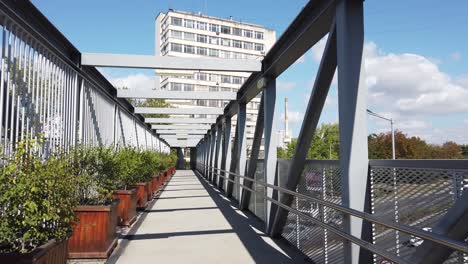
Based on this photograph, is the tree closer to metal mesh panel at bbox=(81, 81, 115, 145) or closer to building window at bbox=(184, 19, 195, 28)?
building window at bbox=(184, 19, 195, 28)

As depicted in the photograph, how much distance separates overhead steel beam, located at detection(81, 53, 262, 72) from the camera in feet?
23.7

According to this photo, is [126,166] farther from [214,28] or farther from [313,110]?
[214,28]

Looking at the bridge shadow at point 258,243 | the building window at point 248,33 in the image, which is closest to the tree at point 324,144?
Result: the building window at point 248,33

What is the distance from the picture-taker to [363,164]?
3834 millimetres

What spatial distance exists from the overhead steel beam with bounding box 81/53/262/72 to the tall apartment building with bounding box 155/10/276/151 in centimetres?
6336

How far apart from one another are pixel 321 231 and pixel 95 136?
5.71 meters

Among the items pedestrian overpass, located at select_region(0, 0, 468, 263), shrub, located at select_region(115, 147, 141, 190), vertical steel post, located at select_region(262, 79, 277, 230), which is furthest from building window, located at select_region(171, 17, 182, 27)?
vertical steel post, located at select_region(262, 79, 277, 230)

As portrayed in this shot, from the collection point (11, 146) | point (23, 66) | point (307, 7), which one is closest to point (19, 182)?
point (11, 146)

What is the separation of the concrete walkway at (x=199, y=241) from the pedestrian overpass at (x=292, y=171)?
Answer: 0.06 feet

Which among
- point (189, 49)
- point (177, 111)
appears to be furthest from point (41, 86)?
point (189, 49)

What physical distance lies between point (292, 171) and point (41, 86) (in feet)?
11.6

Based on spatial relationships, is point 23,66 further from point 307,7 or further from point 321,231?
point 321,231

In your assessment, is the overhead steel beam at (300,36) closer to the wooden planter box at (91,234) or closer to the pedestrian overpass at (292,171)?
the pedestrian overpass at (292,171)

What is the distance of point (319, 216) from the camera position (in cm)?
495
